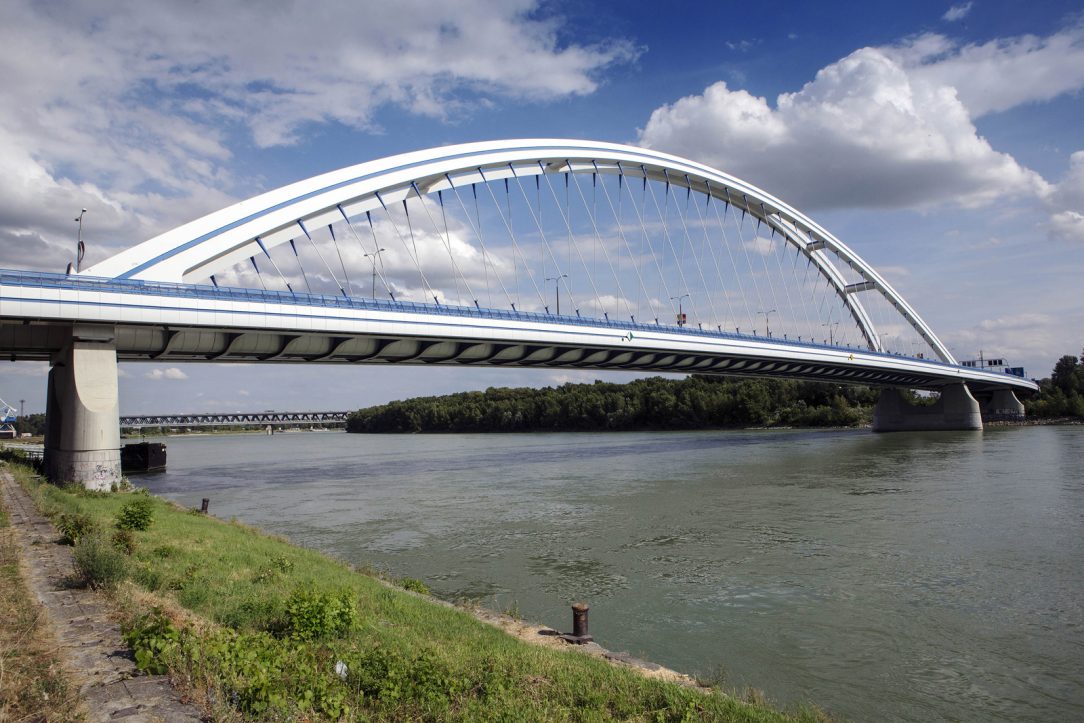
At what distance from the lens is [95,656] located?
219 inches

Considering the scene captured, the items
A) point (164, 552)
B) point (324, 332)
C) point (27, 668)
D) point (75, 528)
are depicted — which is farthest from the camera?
point (324, 332)

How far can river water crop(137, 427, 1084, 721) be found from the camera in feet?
25.7

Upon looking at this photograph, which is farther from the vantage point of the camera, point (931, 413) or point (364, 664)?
point (931, 413)

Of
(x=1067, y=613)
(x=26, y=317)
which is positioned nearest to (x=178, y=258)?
(x=26, y=317)

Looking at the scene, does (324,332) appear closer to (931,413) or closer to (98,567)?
(98,567)

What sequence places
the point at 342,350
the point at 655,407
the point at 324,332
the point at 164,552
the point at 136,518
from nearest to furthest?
the point at 164,552 < the point at 136,518 < the point at 324,332 < the point at 342,350 < the point at 655,407

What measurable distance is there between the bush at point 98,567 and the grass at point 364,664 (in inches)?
9.2

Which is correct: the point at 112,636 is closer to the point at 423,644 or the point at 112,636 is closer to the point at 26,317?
the point at 423,644

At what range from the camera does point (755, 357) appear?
4538 cm

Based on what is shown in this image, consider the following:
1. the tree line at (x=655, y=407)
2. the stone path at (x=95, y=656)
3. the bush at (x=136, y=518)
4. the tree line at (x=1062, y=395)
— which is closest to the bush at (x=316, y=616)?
the stone path at (x=95, y=656)

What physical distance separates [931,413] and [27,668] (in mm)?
82214

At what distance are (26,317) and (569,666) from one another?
69.9 ft

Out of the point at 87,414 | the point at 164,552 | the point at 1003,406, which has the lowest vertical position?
the point at 1003,406

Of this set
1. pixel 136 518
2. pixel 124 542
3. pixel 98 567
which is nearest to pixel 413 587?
pixel 98 567
